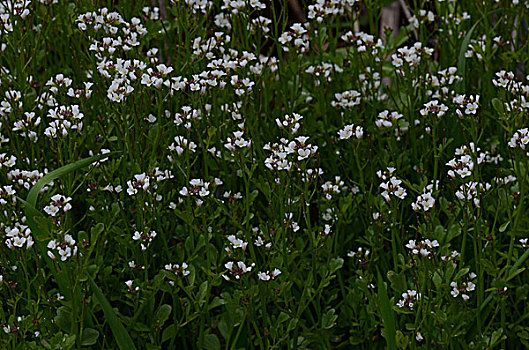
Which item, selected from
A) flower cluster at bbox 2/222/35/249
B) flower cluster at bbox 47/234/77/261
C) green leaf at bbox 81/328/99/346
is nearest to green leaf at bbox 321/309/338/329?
green leaf at bbox 81/328/99/346

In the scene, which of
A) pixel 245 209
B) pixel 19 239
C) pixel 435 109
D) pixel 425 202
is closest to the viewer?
pixel 19 239

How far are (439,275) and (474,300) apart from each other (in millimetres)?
352

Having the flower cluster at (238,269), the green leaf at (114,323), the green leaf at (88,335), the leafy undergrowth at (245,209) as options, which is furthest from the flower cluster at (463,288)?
the green leaf at (88,335)

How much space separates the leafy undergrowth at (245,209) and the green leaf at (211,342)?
4cm

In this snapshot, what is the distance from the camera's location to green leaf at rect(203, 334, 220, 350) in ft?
8.56

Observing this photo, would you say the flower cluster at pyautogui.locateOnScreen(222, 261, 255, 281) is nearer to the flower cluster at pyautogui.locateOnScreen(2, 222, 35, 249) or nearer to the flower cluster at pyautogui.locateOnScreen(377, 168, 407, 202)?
the flower cluster at pyautogui.locateOnScreen(377, 168, 407, 202)

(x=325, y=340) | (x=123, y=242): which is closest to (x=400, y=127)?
(x=325, y=340)

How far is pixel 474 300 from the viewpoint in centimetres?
274

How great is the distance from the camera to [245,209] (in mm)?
2949

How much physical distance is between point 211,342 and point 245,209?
0.54m

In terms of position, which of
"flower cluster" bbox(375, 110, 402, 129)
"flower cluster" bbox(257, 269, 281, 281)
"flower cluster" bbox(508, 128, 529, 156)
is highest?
"flower cluster" bbox(375, 110, 402, 129)

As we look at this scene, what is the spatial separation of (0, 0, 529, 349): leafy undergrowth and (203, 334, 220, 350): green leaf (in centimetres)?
4

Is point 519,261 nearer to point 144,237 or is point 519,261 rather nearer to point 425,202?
point 425,202

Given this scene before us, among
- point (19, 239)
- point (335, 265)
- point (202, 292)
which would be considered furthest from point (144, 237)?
point (335, 265)
